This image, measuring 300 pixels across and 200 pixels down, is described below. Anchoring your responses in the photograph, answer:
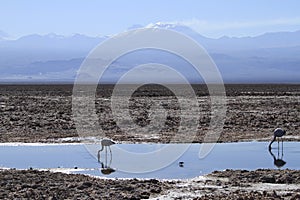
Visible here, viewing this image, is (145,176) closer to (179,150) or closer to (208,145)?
(179,150)

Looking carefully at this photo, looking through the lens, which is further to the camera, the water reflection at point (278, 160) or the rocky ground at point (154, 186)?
the water reflection at point (278, 160)

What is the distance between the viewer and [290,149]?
Result: 2280 cm

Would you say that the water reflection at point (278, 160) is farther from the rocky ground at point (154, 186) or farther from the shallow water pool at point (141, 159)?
the rocky ground at point (154, 186)

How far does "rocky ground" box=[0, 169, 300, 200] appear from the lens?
44.4 feet

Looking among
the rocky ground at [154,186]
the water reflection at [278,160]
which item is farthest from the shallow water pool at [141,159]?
the rocky ground at [154,186]

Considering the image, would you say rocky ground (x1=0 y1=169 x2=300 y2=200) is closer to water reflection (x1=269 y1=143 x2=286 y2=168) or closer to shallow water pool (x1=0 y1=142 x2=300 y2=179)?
shallow water pool (x1=0 y1=142 x2=300 y2=179)

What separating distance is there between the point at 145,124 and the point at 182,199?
20392 mm

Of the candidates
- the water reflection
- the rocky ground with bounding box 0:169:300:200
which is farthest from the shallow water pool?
the rocky ground with bounding box 0:169:300:200

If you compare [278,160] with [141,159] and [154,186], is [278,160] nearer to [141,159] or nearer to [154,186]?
[141,159]

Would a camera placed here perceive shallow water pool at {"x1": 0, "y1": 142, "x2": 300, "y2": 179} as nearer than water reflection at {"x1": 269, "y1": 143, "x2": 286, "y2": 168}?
Yes

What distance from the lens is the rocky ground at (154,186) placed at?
533 inches

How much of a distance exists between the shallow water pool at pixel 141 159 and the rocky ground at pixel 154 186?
5.05 ft

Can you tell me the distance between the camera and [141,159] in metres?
20.5

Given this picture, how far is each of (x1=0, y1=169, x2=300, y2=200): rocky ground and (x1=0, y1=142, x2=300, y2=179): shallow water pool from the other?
1.54 meters
